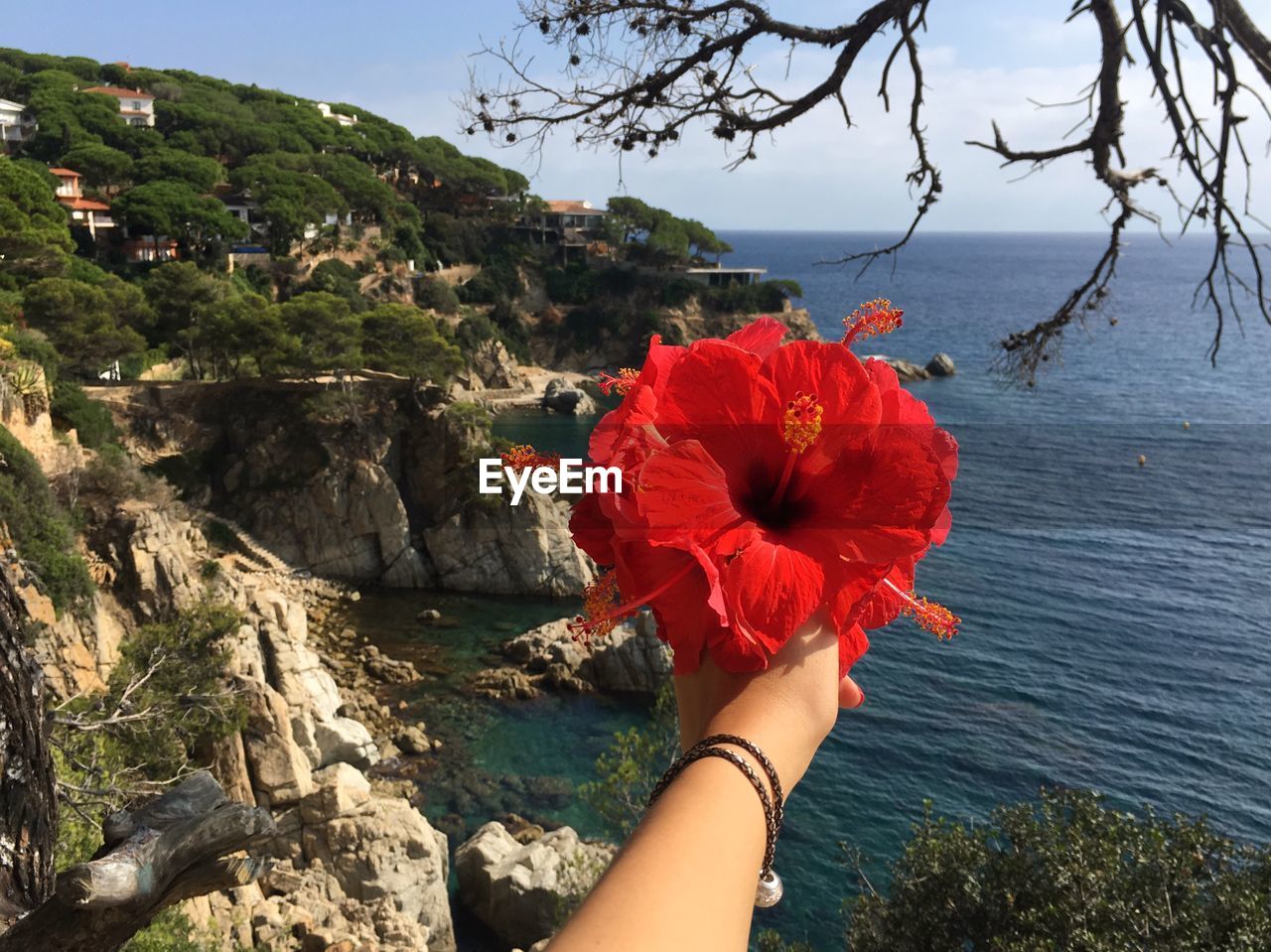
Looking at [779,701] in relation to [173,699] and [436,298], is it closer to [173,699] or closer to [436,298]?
[173,699]

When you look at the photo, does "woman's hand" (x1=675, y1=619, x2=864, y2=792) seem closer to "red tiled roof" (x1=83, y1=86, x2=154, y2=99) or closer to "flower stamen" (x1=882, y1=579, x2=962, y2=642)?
"flower stamen" (x1=882, y1=579, x2=962, y2=642)

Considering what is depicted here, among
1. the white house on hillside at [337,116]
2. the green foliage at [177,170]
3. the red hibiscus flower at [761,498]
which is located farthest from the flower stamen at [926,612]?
the white house on hillside at [337,116]

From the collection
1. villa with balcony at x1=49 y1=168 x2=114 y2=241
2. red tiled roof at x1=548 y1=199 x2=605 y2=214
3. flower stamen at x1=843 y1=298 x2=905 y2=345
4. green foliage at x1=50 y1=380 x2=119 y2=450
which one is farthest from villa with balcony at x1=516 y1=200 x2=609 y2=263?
flower stamen at x1=843 y1=298 x2=905 y2=345

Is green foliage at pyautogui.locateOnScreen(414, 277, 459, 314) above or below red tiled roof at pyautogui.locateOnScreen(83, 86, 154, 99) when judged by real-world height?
below

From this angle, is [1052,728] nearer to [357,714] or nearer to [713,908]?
[357,714]

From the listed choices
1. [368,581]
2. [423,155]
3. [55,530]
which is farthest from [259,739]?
[423,155]
